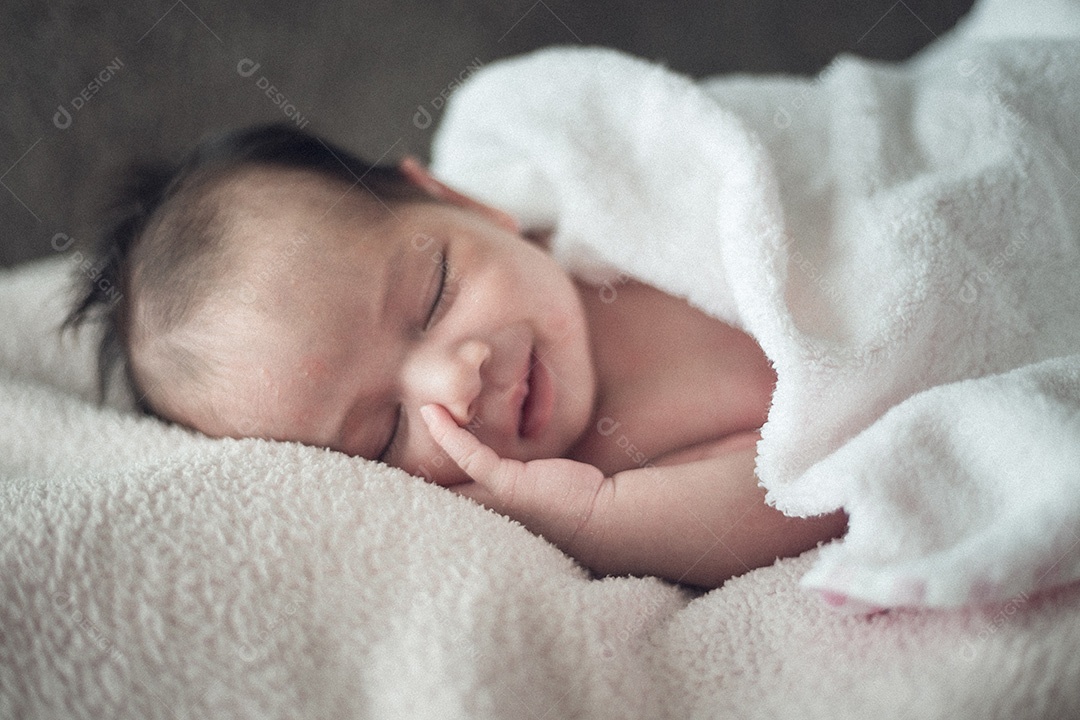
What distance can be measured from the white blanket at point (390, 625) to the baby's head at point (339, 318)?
0.32 feet

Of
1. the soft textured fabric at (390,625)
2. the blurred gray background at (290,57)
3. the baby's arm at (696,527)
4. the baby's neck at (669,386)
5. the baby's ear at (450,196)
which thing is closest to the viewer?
the soft textured fabric at (390,625)

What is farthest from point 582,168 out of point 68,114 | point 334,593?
point 68,114

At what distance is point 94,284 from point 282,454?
47cm

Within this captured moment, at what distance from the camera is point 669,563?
87 cm

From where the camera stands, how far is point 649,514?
0.86 meters

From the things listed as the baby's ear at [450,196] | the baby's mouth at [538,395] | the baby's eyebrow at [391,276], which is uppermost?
the baby's ear at [450,196]

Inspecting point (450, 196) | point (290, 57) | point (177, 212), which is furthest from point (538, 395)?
point (290, 57)

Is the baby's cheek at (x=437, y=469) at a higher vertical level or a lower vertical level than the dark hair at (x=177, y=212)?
lower

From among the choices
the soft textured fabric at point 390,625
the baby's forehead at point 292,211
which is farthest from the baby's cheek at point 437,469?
the baby's forehead at point 292,211

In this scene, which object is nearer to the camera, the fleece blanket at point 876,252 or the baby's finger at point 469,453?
the fleece blanket at point 876,252

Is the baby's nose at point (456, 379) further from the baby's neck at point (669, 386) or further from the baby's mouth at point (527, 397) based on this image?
the baby's neck at point (669, 386)

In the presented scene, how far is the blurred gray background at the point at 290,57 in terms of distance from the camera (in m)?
1.35

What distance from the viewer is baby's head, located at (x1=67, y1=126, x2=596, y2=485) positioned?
859 millimetres

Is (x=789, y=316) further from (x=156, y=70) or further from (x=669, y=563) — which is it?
(x=156, y=70)
